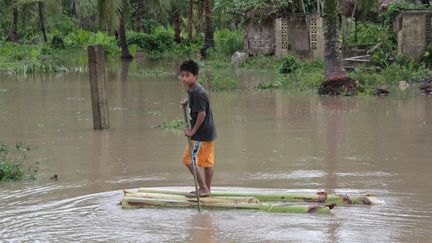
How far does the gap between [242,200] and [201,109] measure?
0.94 meters

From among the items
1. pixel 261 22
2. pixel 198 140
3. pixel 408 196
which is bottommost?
pixel 408 196

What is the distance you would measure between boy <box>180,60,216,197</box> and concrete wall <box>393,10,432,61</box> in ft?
53.1

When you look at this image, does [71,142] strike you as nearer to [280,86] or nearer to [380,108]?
[380,108]

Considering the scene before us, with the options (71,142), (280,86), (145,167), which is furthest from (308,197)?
(280,86)

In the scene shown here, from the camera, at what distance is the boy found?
6.95m

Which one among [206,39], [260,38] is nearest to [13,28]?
[206,39]

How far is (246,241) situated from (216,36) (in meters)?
34.2

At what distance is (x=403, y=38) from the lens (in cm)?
2225

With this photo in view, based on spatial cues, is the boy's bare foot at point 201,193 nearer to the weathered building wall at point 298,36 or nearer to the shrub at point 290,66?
the shrub at point 290,66

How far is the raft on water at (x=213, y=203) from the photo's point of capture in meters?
6.73

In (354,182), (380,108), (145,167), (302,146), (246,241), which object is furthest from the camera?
(380,108)

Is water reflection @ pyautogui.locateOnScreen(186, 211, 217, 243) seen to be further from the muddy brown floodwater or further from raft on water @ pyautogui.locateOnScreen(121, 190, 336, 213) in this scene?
raft on water @ pyautogui.locateOnScreen(121, 190, 336, 213)

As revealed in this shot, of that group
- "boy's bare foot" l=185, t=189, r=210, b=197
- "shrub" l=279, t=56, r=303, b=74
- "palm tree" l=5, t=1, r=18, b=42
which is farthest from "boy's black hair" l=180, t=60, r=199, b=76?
"palm tree" l=5, t=1, r=18, b=42

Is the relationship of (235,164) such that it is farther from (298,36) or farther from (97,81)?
(298,36)
